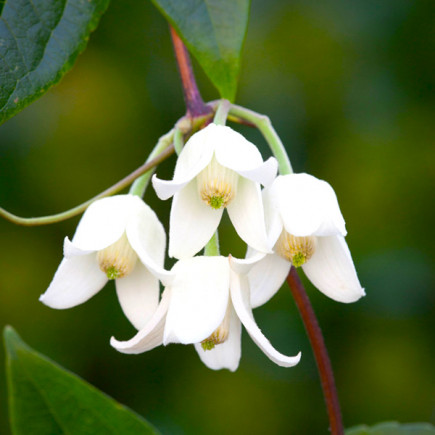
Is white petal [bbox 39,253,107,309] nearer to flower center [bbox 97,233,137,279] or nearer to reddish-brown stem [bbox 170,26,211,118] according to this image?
flower center [bbox 97,233,137,279]

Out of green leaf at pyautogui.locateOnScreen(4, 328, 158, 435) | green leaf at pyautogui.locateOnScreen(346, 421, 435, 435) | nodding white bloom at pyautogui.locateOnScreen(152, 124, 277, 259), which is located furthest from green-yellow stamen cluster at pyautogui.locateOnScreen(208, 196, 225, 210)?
green leaf at pyautogui.locateOnScreen(346, 421, 435, 435)

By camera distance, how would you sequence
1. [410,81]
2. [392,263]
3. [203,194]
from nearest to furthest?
[203,194] < [392,263] < [410,81]

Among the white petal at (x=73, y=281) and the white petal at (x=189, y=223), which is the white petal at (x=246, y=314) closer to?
the white petal at (x=189, y=223)

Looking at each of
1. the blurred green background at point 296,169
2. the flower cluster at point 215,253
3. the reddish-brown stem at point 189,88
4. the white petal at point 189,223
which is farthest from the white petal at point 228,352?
the blurred green background at point 296,169

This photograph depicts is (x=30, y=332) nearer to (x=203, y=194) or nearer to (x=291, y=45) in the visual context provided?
(x=291, y=45)

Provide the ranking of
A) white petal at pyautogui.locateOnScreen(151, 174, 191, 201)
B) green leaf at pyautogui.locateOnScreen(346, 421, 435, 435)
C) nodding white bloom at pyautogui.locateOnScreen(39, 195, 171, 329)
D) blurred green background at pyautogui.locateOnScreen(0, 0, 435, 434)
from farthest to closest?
blurred green background at pyautogui.locateOnScreen(0, 0, 435, 434), green leaf at pyautogui.locateOnScreen(346, 421, 435, 435), nodding white bloom at pyautogui.locateOnScreen(39, 195, 171, 329), white petal at pyautogui.locateOnScreen(151, 174, 191, 201)

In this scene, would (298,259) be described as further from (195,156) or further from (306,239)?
(195,156)

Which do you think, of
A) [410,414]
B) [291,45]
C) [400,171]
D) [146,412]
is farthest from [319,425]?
[291,45]
